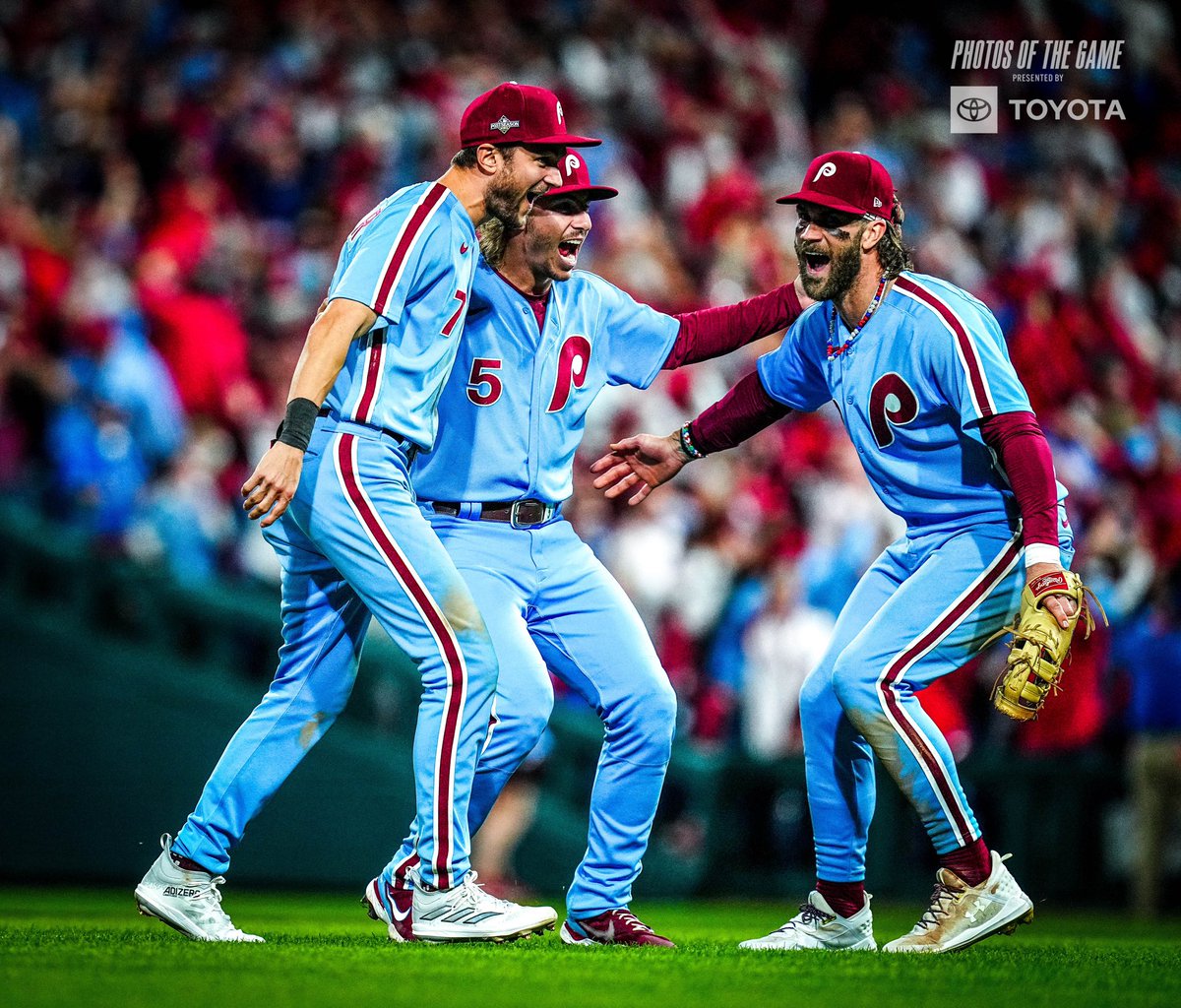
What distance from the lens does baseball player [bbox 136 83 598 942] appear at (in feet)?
14.9

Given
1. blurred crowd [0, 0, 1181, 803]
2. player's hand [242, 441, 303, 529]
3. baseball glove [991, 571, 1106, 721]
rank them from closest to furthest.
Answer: player's hand [242, 441, 303, 529] → baseball glove [991, 571, 1106, 721] → blurred crowd [0, 0, 1181, 803]

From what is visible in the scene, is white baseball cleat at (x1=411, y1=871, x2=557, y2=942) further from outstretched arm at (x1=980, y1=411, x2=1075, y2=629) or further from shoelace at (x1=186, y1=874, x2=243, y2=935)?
outstretched arm at (x1=980, y1=411, x2=1075, y2=629)

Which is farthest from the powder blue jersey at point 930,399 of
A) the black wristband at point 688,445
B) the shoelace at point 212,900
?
the shoelace at point 212,900

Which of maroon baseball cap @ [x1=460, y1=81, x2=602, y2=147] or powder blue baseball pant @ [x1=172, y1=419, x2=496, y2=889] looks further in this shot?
maroon baseball cap @ [x1=460, y1=81, x2=602, y2=147]

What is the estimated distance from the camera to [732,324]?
555 centimetres

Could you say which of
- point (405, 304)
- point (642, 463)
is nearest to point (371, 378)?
point (405, 304)

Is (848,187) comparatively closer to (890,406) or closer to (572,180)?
(890,406)

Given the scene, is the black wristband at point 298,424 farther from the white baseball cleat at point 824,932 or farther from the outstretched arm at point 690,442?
the white baseball cleat at point 824,932

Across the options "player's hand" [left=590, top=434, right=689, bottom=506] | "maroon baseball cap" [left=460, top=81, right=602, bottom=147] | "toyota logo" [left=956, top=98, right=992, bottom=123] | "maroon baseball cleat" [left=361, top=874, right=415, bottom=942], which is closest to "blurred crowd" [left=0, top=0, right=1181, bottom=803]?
"toyota logo" [left=956, top=98, right=992, bottom=123]

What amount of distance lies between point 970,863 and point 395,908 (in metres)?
1.68

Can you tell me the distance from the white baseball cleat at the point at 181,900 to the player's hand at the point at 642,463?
1.83 metres

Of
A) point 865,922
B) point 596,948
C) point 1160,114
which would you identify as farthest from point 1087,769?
point 1160,114

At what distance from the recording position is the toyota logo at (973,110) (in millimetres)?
13547

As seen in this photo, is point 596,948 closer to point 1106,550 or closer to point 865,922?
point 865,922
